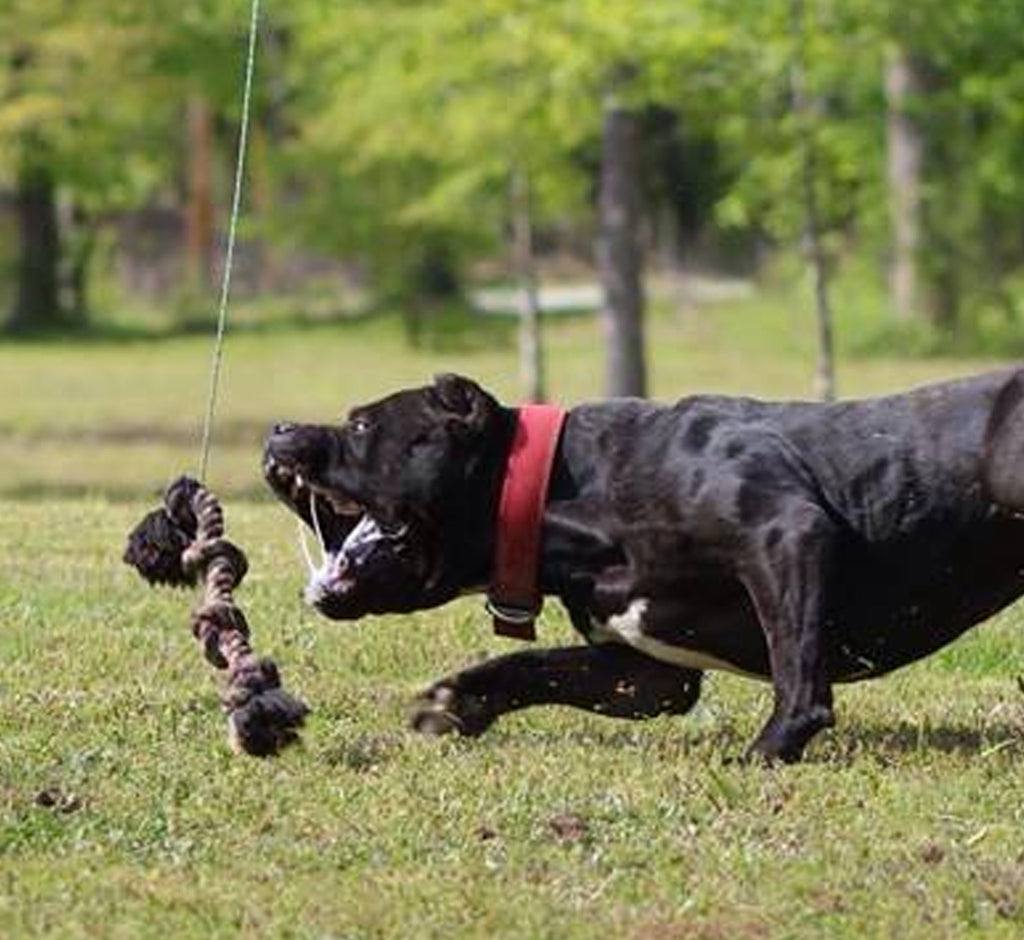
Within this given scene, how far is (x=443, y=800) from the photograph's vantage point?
7.27 metres

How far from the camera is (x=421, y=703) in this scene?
8391 mm

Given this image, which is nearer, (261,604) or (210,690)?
(210,690)

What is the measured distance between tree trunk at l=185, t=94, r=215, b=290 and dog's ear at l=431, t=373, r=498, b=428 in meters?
51.1

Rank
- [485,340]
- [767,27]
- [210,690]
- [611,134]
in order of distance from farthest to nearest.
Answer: [485,340] → [611,134] → [767,27] → [210,690]

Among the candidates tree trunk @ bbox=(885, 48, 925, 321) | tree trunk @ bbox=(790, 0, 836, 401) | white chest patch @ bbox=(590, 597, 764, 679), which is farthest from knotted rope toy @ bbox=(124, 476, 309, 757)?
tree trunk @ bbox=(885, 48, 925, 321)

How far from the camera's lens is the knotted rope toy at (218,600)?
7.73 meters

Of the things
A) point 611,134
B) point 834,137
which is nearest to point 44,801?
point 611,134

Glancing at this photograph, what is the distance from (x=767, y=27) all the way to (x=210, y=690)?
15.4 m

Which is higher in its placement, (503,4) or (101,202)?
(503,4)

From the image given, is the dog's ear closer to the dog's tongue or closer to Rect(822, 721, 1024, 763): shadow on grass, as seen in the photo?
the dog's tongue

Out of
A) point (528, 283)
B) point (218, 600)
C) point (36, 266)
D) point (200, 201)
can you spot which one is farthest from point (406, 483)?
point (200, 201)

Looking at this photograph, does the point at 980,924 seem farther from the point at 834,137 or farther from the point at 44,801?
the point at 834,137

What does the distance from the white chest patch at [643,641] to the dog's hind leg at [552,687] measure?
12cm

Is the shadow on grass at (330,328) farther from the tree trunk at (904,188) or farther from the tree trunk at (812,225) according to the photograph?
the tree trunk at (812,225)
